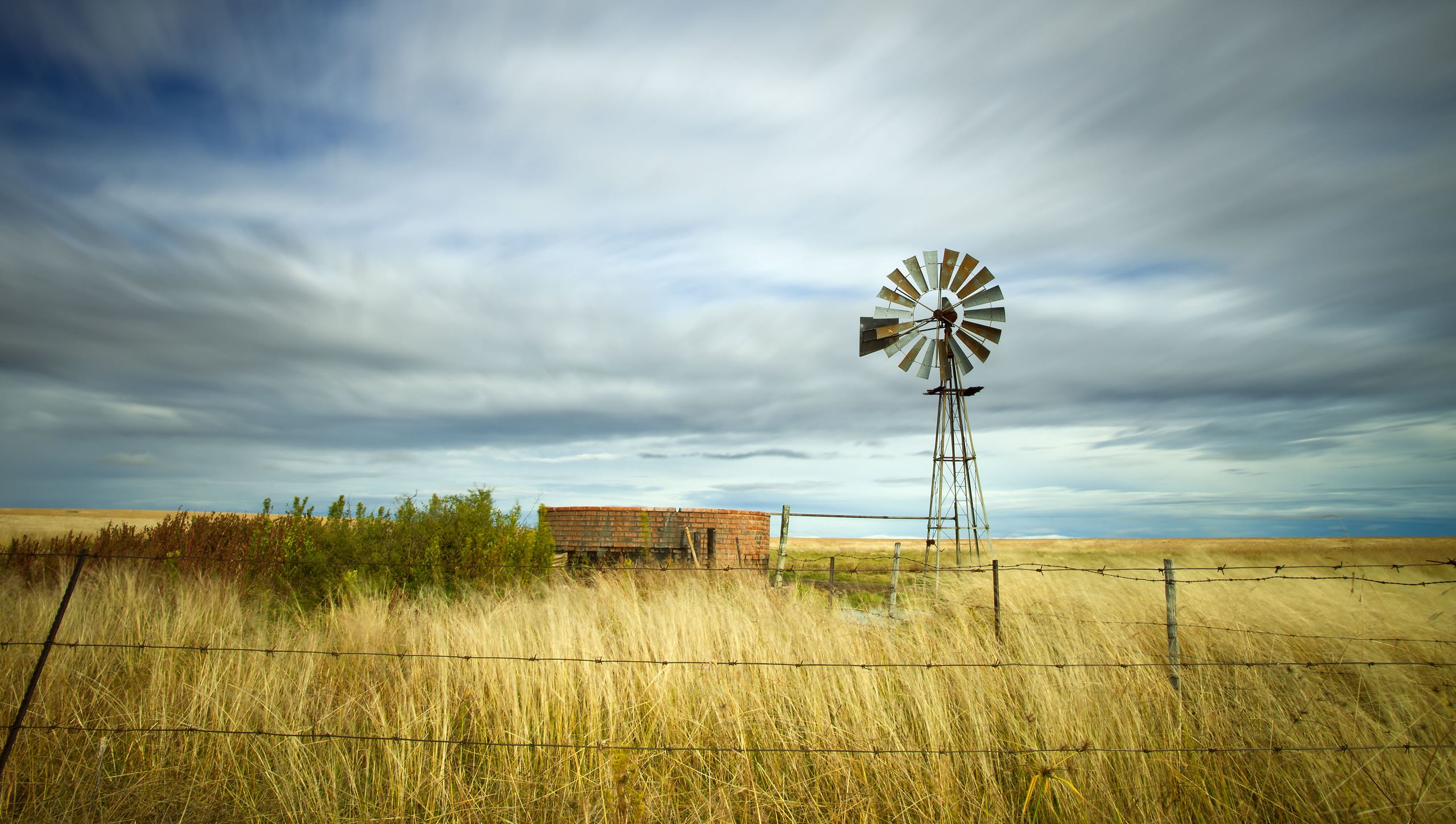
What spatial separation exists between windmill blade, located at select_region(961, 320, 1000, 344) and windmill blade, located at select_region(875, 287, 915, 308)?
126 centimetres

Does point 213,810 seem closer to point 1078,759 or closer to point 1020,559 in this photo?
point 1078,759

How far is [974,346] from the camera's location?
1551 cm

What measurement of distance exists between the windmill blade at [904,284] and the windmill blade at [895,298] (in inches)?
4.6

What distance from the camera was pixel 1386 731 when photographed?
4668 millimetres

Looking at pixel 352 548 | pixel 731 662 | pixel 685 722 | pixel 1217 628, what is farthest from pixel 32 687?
pixel 1217 628

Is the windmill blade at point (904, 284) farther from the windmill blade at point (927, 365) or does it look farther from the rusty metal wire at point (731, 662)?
the rusty metal wire at point (731, 662)

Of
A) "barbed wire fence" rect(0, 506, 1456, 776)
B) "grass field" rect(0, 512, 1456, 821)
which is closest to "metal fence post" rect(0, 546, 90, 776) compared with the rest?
"barbed wire fence" rect(0, 506, 1456, 776)

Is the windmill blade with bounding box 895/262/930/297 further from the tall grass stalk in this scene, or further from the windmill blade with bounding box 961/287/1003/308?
the tall grass stalk

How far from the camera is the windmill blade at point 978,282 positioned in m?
15.2

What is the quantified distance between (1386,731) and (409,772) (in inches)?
253

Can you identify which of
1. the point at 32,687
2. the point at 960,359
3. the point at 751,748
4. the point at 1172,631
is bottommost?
the point at 751,748

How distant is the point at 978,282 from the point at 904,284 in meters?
1.62

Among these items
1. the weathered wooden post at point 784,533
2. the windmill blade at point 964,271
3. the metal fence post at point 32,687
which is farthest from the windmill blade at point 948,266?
the metal fence post at point 32,687

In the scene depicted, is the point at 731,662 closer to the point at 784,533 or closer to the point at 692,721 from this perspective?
the point at 692,721
